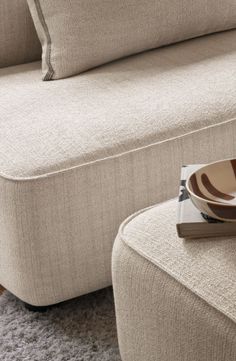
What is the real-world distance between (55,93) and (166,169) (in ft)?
1.29

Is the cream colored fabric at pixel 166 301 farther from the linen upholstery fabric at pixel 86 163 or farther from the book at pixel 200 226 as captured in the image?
the linen upholstery fabric at pixel 86 163

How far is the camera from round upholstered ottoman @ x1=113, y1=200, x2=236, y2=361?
1.31 m

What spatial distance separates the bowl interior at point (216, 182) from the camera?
4.72 ft

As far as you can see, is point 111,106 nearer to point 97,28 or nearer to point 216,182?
point 97,28

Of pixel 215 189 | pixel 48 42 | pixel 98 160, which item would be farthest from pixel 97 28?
pixel 215 189

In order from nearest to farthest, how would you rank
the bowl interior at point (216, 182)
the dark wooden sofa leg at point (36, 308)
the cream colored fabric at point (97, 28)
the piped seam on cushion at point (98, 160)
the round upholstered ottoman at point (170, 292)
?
the round upholstered ottoman at point (170, 292), the bowl interior at point (216, 182), the piped seam on cushion at point (98, 160), the dark wooden sofa leg at point (36, 308), the cream colored fabric at point (97, 28)

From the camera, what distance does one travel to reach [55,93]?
2107 millimetres

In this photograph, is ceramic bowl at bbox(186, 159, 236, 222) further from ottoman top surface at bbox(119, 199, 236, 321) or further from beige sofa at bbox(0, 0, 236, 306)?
beige sofa at bbox(0, 0, 236, 306)

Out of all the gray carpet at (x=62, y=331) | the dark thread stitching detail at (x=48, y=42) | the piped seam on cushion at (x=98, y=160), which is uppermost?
the dark thread stitching detail at (x=48, y=42)

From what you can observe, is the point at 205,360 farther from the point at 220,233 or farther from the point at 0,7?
the point at 0,7

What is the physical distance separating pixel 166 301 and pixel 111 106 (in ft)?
2.33

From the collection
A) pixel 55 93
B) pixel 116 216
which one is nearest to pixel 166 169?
pixel 116 216

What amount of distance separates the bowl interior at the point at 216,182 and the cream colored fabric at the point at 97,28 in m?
0.84

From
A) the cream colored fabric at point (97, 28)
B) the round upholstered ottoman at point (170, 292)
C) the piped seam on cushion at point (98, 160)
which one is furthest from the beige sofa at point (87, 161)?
the round upholstered ottoman at point (170, 292)
